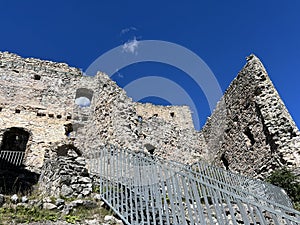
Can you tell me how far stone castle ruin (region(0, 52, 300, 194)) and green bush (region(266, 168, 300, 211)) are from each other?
0.52 meters

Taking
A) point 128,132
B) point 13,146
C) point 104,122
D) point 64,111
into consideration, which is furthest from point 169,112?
point 128,132

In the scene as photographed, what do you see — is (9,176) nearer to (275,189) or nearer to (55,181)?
(55,181)

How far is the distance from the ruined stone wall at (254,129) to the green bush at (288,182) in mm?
631

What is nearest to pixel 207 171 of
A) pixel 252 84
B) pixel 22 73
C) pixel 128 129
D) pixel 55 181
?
pixel 128 129

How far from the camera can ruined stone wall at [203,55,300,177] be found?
10273 millimetres

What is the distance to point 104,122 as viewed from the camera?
1048 cm

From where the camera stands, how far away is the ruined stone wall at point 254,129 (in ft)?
33.7

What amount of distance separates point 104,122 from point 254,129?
7380 mm

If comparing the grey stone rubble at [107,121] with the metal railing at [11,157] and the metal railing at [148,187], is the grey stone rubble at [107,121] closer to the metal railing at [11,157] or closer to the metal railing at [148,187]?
the metal railing at [11,157]

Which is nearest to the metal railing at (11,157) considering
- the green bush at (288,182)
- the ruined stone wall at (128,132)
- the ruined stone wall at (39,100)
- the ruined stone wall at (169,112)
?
the ruined stone wall at (39,100)

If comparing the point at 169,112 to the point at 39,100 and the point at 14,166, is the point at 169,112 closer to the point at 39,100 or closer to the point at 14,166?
the point at 39,100

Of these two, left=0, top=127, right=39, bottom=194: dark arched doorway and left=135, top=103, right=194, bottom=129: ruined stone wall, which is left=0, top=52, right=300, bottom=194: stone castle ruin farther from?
left=135, top=103, right=194, bottom=129: ruined stone wall

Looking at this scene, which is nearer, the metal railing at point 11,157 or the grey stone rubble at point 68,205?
the grey stone rubble at point 68,205

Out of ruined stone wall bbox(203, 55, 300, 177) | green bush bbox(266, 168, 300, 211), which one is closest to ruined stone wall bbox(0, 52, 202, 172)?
ruined stone wall bbox(203, 55, 300, 177)
